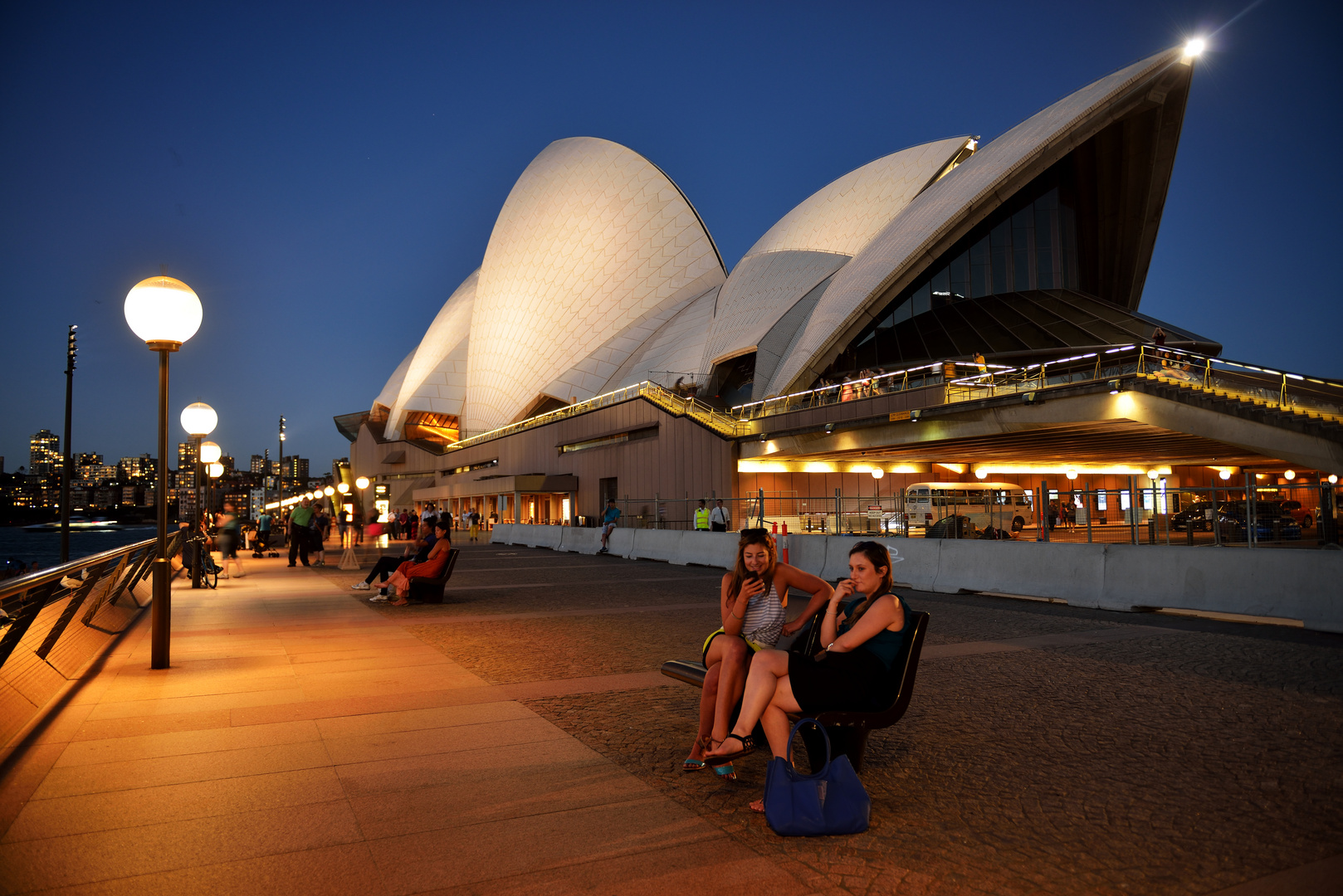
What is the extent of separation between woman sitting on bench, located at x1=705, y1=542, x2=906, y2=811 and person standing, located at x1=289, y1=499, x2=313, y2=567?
1861 cm

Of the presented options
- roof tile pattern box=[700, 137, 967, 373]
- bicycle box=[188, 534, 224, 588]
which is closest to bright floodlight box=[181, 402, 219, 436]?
bicycle box=[188, 534, 224, 588]

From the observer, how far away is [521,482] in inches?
1785

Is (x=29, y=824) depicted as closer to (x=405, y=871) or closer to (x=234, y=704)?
(x=405, y=871)

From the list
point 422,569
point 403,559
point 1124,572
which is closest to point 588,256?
point 403,559

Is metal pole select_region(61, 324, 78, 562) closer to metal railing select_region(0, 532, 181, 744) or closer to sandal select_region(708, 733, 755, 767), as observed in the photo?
metal railing select_region(0, 532, 181, 744)

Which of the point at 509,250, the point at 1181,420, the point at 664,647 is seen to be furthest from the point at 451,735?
the point at 509,250

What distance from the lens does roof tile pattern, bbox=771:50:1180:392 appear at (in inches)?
1312

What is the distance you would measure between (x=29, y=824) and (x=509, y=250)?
5551 cm

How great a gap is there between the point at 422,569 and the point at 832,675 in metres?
9.14

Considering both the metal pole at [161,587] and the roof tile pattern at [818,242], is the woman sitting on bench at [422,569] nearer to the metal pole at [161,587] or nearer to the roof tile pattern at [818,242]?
the metal pole at [161,587]

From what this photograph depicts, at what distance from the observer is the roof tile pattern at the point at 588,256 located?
52.2m

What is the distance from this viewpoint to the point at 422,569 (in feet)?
39.6

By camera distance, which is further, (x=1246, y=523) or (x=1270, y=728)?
(x=1246, y=523)

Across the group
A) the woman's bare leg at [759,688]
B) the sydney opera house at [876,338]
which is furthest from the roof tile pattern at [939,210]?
the woman's bare leg at [759,688]
